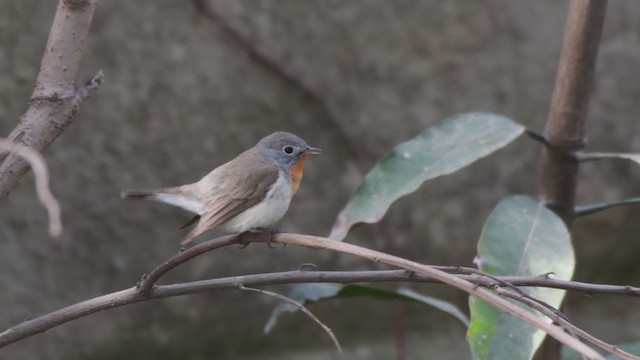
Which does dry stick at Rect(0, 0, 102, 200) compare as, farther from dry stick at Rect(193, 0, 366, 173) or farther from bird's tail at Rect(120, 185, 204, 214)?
dry stick at Rect(193, 0, 366, 173)

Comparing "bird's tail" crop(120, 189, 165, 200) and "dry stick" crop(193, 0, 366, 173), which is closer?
"bird's tail" crop(120, 189, 165, 200)

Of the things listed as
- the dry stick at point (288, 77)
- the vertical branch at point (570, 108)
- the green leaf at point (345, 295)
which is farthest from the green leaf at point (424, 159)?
the dry stick at point (288, 77)

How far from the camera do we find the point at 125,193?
208 centimetres

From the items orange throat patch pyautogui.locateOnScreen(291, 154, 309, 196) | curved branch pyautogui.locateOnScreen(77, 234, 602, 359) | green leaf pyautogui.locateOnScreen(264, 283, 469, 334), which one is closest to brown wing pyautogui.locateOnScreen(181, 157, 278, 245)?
orange throat patch pyautogui.locateOnScreen(291, 154, 309, 196)

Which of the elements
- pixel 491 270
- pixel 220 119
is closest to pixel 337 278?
pixel 491 270

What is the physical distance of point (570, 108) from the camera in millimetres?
2021

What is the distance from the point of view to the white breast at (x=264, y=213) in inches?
84.4

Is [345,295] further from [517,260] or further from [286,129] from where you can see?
[286,129]

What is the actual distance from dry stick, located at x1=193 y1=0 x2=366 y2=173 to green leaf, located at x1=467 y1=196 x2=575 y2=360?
108 centimetres

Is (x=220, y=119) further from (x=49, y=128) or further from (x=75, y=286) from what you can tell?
(x=49, y=128)

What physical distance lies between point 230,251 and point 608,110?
1.38 metres

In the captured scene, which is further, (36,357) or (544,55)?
(544,55)

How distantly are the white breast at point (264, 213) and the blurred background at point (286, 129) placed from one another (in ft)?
2.31

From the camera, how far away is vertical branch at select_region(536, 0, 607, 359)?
198 centimetres
